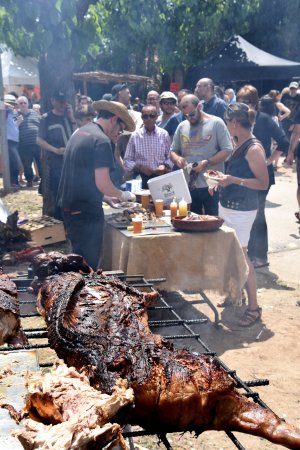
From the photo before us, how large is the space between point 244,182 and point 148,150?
236 centimetres

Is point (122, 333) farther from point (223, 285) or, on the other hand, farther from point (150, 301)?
point (223, 285)

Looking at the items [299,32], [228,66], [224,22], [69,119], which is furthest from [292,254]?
[299,32]

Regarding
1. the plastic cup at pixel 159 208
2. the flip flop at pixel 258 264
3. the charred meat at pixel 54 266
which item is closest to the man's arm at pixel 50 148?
the plastic cup at pixel 159 208

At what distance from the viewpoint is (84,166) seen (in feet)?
18.5

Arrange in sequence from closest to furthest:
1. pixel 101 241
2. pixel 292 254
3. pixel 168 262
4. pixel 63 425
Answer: pixel 63 425
pixel 168 262
pixel 101 241
pixel 292 254

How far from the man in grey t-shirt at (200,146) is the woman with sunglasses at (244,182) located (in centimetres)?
98

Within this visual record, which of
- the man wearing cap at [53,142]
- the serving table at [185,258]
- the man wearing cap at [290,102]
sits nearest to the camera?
the serving table at [185,258]

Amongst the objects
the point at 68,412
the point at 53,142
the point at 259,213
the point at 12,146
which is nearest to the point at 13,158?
the point at 12,146

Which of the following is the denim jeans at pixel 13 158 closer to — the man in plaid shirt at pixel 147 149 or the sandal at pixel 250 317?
the man in plaid shirt at pixel 147 149

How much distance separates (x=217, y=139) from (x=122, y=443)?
5645 mm

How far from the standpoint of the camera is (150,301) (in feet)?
11.5

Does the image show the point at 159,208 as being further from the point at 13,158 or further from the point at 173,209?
the point at 13,158

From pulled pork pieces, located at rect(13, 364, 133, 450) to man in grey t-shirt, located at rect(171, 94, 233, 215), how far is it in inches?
203

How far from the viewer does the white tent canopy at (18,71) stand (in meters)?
21.5
